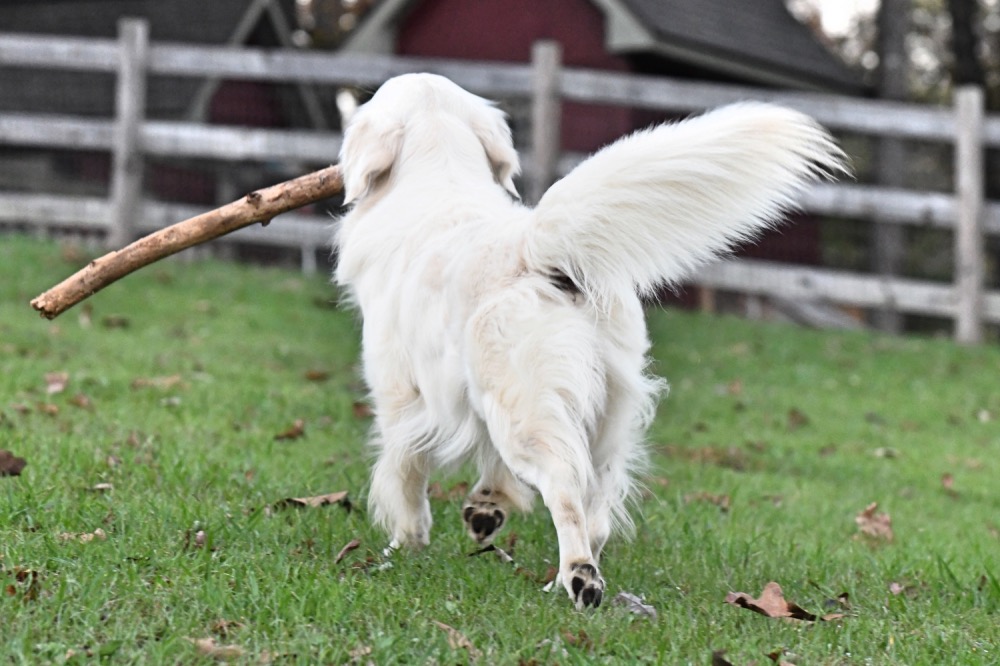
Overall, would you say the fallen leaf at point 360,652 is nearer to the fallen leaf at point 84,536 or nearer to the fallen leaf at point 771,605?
the fallen leaf at point 84,536

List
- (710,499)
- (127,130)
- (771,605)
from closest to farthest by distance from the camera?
(771,605) < (710,499) < (127,130)

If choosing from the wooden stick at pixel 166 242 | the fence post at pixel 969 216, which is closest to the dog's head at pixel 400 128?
the wooden stick at pixel 166 242

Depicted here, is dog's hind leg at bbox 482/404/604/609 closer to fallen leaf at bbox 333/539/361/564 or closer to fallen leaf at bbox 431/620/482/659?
fallen leaf at bbox 431/620/482/659

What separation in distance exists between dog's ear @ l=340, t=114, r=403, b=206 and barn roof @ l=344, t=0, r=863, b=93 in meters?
11.0

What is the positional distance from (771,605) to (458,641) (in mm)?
1066

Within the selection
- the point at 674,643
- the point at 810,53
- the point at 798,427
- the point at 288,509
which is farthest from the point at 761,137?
the point at 810,53

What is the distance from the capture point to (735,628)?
3.32 m

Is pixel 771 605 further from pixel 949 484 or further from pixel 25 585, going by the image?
pixel 949 484

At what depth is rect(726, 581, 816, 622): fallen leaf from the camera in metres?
3.48

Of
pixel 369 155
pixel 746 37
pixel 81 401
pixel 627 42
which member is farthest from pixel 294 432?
pixel 746 37

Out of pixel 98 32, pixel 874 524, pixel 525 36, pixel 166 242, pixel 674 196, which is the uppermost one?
pixel 674 196

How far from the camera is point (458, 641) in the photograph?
2971mm

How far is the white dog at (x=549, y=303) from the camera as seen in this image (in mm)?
3193

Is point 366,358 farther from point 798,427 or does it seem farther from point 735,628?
point 798,427
